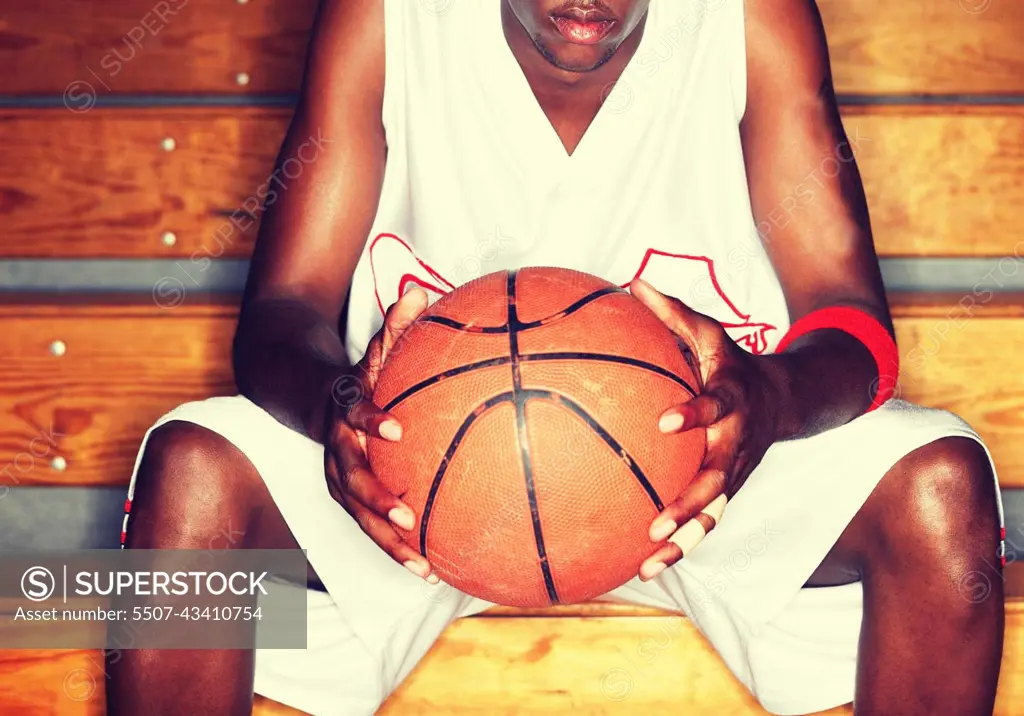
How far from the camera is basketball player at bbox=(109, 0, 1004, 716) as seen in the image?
1018 millimetres

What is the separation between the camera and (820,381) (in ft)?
3.48

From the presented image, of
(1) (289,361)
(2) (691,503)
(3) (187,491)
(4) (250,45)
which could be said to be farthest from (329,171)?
(4) (250,45)

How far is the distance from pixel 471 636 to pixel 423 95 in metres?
0.77

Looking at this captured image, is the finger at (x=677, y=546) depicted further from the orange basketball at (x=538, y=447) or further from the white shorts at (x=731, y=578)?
the white shorts at (x=731, y=578)

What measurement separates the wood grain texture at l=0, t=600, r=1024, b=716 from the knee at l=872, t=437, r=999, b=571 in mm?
345

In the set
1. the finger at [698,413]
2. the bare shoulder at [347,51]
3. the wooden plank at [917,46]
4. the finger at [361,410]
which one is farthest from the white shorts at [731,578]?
the wooden plank at [917,46]

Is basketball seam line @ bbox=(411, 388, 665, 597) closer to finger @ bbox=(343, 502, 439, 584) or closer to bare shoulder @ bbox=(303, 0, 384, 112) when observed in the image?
finger @ bbox=(343, 502, 439, 584)

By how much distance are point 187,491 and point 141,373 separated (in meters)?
0.67

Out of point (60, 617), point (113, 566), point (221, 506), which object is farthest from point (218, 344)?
point (221, 506)

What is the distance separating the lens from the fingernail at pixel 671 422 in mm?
874

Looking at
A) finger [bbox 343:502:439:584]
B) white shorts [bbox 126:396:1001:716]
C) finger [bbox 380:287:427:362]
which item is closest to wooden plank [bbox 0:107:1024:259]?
white shorts [bbox 126:396:1001:716]

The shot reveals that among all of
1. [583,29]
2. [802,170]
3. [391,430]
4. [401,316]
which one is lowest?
[391,430]

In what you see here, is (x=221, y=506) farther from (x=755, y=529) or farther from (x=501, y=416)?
(x=755, y=529)

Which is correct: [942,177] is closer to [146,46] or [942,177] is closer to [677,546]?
[677,546]
